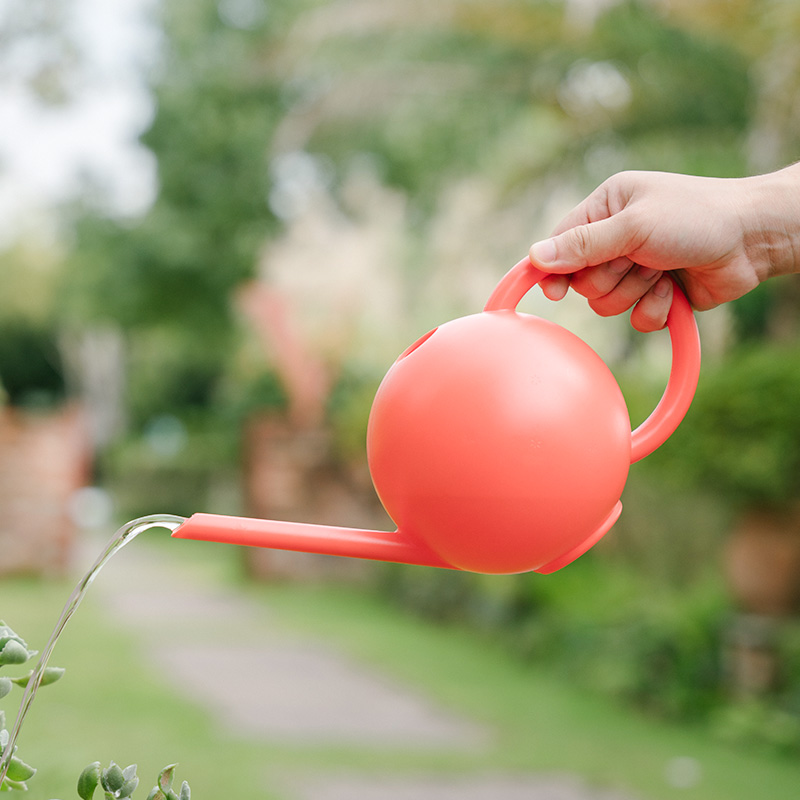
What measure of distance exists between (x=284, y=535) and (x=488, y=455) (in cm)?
30

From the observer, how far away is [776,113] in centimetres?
594

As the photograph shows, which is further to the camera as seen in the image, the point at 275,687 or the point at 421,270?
the point at 421,270

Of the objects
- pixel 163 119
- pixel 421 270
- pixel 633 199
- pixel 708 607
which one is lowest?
pixel 708 607

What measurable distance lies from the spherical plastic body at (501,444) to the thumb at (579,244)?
0.14m

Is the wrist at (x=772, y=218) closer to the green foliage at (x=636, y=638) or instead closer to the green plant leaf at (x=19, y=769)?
the green plant leaf at (x=19, y=769)

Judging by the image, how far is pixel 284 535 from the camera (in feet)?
4.25

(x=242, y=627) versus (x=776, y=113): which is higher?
(x=776, y=113)

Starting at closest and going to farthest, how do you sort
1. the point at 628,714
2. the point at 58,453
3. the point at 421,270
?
the point at 628,714, the point at 58,453, the point at 421,270

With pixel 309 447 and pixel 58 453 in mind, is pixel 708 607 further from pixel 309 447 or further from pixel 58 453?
pixel 58 453

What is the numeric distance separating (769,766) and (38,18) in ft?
39.8

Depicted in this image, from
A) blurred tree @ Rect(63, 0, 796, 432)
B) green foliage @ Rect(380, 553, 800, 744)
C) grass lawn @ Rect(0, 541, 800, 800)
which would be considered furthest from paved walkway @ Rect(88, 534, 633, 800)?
blurred tree @ Rect(63, 0, 796, 432)

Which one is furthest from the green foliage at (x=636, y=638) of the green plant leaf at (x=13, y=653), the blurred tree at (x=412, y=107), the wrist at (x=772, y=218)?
the green plant leaf at (x=13, y=653)

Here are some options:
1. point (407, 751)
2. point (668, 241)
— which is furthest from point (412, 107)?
point (668, 241)

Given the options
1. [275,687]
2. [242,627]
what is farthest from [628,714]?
[242,627]
